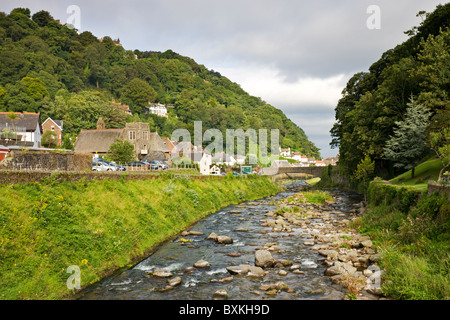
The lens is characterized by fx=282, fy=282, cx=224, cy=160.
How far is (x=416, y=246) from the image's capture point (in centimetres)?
1469

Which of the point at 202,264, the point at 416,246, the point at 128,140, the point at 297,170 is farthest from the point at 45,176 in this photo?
the point at 297,170

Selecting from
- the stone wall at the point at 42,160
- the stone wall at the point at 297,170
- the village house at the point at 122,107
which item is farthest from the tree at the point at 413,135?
the village house at the point at 122,107

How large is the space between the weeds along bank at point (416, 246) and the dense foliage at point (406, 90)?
40.3 feet

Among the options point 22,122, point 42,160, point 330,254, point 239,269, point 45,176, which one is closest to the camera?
point 239,269

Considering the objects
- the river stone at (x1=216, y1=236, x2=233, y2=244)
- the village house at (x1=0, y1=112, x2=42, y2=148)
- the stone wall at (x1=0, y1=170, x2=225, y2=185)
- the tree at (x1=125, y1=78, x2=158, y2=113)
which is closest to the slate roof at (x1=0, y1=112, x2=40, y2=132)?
the village house at (x1=0, y1=112, x2=42, y2=148)

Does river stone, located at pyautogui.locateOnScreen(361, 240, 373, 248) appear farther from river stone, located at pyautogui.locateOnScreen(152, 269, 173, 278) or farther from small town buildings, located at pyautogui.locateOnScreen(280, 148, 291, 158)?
small town buildings, located at pyautogui.locateOnScreen(280, 148, 291, 158)

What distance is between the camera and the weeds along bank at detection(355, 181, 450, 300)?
11.4 meters

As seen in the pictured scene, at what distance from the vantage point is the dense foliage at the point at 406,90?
113 feet

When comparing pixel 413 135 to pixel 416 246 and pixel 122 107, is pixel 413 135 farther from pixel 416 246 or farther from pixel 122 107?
pixel 122 107

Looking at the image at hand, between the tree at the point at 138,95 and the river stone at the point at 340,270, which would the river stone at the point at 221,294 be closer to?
the river stone at the point at 340,270

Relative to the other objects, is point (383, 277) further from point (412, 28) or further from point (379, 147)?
point (412, 28)

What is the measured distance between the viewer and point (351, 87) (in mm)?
64812

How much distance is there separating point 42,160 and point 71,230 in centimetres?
952
